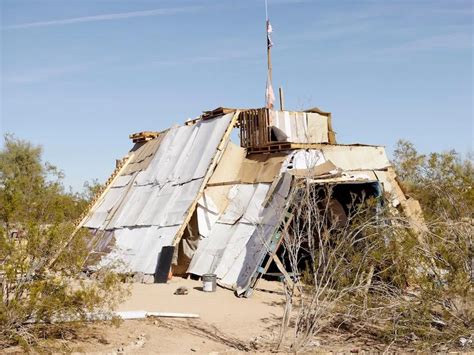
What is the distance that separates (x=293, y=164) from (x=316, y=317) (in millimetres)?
7541

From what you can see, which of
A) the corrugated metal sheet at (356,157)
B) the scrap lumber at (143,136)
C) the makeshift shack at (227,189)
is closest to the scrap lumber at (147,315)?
the makeshift shack at (227,189)

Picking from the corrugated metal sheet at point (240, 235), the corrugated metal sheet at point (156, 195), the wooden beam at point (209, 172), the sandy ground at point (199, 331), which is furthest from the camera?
the corrugated metal sheet at point (156, 195)

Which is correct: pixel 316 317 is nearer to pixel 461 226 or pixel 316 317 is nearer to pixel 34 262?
pixel 461 226

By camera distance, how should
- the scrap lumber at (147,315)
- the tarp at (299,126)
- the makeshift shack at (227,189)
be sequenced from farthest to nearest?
the tarp at (299,126) → the makeshift shack at (227,189) → the scrap lumber at (147,315)

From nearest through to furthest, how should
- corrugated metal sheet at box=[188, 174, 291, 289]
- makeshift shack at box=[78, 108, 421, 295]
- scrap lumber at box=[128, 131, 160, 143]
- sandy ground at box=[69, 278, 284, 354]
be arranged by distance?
sandy ground at box=[69, 278, 284, 354], corrugated metal sheet at box=[188, 174, 291, 289], makeshift shack at box=[78, 108, 421, 295], scrap lumber at box=[128, 131, 160, 143]

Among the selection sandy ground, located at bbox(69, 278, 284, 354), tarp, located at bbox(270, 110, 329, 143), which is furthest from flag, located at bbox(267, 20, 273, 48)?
sandy ground, located at bbox(69, 278, 284, 354)

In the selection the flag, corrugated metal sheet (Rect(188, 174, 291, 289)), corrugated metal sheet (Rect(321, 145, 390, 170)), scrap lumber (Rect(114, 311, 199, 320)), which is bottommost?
scrap lumber (Rect(114, 311, 199, 320))

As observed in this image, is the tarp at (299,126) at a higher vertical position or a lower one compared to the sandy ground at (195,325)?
higher

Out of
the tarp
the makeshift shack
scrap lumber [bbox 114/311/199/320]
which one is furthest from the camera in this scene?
the tarp

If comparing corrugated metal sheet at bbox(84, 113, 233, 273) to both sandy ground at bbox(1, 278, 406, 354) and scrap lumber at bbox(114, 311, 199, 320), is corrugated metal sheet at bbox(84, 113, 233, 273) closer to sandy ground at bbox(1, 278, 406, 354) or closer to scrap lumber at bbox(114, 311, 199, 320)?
sandy ground at bbox(1, 278, 406, 354)

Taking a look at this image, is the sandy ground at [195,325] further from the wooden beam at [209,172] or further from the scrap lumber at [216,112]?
the scrap lumber at [216,112]

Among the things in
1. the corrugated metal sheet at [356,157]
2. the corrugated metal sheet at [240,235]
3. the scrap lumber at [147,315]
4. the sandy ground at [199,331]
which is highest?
the corrugated metal sheet at [356,157]

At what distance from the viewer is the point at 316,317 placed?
9.70 meters

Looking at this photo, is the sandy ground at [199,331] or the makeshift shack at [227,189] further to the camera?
the makeshift shack at [227,189]
